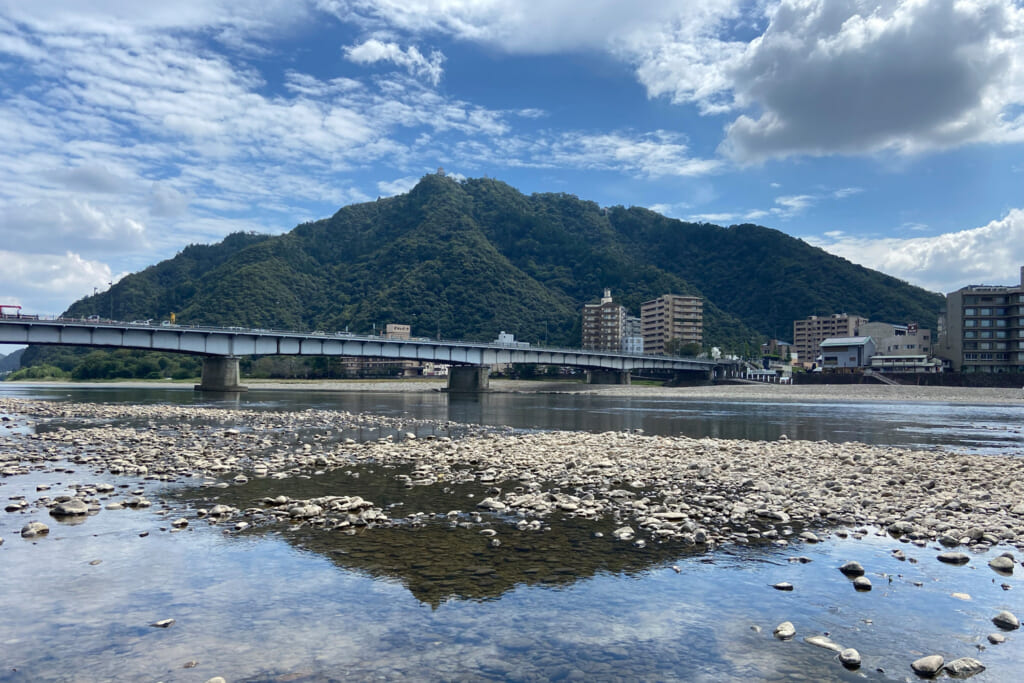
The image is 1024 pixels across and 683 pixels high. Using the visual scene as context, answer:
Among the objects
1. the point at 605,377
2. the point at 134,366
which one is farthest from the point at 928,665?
the point at 134,366

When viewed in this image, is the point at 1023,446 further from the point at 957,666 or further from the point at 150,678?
the point at 150,678

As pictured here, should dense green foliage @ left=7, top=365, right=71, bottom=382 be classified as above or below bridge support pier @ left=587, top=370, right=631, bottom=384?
below

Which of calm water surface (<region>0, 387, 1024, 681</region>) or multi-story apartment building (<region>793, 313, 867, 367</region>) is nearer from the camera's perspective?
calm water surface (<region>0, 387, 1024, 681</region>)

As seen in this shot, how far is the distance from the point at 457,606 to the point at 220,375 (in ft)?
258

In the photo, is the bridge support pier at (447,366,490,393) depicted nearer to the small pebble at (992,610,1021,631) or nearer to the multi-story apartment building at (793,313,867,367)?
the small pebble at (992,610,1021,631)

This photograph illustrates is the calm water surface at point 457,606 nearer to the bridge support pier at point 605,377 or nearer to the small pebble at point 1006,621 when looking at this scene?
the small pebble at point 1006,621

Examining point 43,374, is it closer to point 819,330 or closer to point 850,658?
point 850,658

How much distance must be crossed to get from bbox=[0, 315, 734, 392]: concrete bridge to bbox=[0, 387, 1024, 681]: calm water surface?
66.6 metres

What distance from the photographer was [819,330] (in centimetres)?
19275

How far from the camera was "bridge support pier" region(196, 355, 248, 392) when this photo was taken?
77.4 m

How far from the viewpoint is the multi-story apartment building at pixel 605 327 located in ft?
589

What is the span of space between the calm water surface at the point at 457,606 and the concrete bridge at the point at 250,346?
6656cm

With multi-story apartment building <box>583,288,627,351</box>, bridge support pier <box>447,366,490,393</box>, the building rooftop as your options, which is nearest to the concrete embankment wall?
the building rooftop

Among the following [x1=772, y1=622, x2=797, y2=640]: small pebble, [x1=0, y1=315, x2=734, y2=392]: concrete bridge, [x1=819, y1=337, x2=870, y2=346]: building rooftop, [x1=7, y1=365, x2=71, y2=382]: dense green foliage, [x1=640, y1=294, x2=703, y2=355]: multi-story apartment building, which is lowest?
[x1=7, y1=365, x2=71, y2=382]: dense green foliage
